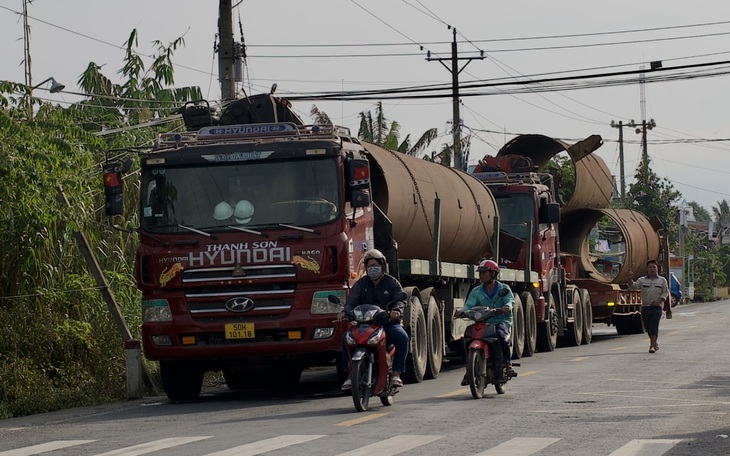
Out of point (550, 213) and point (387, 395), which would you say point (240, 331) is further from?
point (550, 213)

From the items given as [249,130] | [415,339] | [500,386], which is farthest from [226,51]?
[500,386]

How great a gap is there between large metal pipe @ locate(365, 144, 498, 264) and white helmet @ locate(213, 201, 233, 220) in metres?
2.51

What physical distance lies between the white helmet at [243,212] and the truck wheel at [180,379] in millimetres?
2067

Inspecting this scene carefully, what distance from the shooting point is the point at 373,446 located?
10477 millimetres

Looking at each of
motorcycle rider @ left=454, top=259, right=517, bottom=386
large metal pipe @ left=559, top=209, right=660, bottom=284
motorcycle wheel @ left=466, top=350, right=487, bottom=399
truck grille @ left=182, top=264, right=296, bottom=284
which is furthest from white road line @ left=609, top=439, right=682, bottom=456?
large metal pipe @ left=559, top=209, right=660, bottom=284

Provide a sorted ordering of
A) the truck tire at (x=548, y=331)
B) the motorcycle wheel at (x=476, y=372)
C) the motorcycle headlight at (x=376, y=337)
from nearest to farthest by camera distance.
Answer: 1. the motorcycle headlight at (x=376, y=337)
2. the motorcycle wheel at (x=476, y=372)
3. the truck tire at (x=548, y=331)

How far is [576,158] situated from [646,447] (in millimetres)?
19957

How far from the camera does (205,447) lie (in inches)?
423

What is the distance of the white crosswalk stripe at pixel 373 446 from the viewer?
10.0 meters

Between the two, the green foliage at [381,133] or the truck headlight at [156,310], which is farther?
the green foliage at [381,133]

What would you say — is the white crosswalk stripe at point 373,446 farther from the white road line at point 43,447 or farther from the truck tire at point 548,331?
the truck tire at point 548,331

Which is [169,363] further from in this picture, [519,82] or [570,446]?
[519,82]

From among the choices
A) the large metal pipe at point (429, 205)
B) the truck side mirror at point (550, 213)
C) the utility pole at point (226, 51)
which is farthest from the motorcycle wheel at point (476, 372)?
the truck side mirror at point (550, 213)

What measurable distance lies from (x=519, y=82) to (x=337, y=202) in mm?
19421
